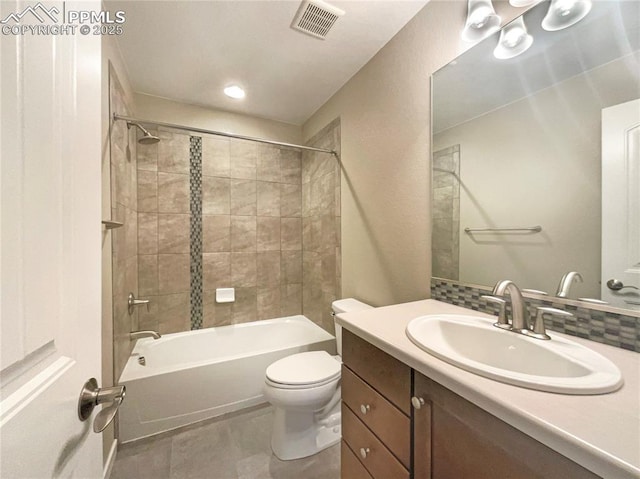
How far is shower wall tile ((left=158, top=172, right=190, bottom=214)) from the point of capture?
7.22ft

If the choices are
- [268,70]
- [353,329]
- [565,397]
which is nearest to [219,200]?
[268,70]

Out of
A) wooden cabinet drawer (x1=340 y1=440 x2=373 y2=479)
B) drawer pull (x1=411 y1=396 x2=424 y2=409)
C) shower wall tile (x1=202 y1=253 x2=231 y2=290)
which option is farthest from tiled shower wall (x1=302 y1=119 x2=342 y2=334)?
drawer pull (x1=411 y1=396 x2=424 y2=409)

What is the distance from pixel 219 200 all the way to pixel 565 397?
2542 millimetres

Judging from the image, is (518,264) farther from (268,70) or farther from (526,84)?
(268,70)

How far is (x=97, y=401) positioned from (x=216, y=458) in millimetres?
1352

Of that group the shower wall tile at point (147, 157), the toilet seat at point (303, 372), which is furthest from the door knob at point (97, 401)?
the shower wall tile at point (147, 157)

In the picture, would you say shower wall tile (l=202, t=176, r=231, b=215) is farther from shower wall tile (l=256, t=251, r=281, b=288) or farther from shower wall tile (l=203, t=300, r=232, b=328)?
shower wall tile (l=203, t=300, r=232, b=328)

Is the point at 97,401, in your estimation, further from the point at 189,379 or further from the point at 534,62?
the point at 534,62

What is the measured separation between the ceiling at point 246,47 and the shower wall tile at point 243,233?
1.10 meters

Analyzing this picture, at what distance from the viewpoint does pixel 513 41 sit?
97 cm

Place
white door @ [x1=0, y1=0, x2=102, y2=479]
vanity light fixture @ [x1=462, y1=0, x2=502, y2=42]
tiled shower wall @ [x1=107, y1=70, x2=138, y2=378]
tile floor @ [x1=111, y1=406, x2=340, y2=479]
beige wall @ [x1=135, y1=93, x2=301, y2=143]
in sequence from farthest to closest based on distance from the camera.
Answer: beige wall @ [x1=135, y1=93, x2=301, y2=143] → tiled shower wall @ [x1=107, y1=70, x2=138, y2=378] → tile floor @ [x1=111, y1=406, x2=340, y2=479] → vanity light fixture @ [x1=462, y1=0, x2=502, y2=42] → white door @ [x1=0, y1=0, x2=102, y2=479]

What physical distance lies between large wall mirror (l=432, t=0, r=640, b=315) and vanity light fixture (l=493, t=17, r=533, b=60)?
0.04 ft

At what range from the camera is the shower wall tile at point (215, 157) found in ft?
7.77

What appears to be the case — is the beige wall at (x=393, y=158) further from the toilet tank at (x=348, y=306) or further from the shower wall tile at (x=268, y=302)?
the shower wall tile at (x=268, y=302)
